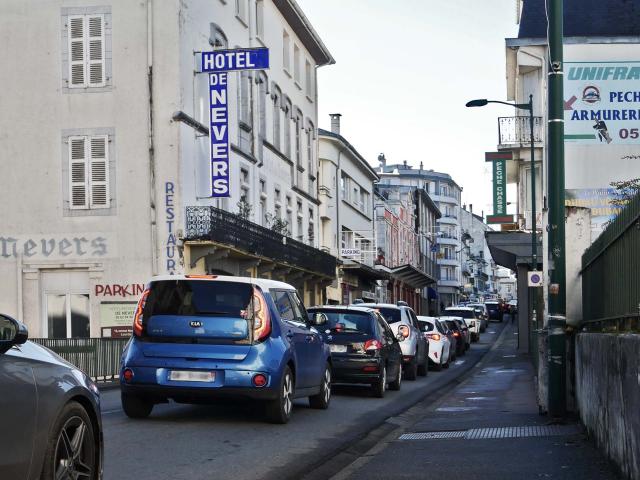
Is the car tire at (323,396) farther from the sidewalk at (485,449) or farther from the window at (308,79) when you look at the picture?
the window at (308,79)

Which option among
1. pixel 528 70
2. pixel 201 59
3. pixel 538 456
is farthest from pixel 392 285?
pixel 538 456

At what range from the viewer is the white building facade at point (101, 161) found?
3216 centimetres

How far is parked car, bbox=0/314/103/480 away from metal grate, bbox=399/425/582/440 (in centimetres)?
601

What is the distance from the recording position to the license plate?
39.9ft

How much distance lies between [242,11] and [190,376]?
1123 inches

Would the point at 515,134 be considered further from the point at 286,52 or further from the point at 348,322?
the point at 348,322

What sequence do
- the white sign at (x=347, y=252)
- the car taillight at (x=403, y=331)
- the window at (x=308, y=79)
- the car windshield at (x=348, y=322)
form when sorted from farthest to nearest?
the white sign at (x=347, y=252) → the window at (x=308, y=79) → the car taillight at (x=403, y=331) → the car windshield at (x=348, y=322)

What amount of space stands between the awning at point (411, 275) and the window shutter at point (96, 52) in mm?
38151

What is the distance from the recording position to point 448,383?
2491 centimetres

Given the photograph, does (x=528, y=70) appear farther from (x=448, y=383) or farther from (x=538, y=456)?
(x=538, y=456)

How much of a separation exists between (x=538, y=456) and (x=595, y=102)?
32.7 meters

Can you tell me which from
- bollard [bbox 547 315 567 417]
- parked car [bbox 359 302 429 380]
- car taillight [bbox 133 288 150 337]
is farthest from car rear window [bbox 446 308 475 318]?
car taillight [bbox 133 288 150 337]

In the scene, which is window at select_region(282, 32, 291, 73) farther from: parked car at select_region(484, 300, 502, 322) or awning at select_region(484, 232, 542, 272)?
parked car at select_region(484, 300, 502, 322)

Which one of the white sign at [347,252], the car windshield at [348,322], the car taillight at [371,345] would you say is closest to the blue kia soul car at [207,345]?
the car taillight at [371,345]
